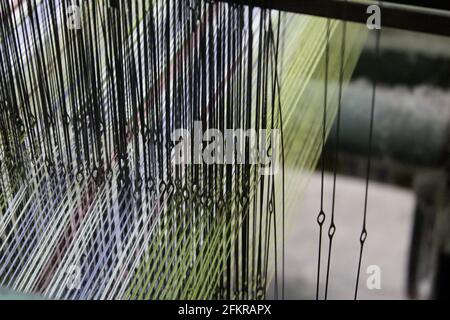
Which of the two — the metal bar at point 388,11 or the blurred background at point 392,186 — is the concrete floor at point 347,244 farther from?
the metal bar at point 388,11

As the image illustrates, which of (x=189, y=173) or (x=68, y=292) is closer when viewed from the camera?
(x=189, y=173)

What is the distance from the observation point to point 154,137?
47.1 inches

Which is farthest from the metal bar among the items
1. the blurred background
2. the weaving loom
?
the blurred background

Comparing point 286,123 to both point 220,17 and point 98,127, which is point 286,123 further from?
point 98,127

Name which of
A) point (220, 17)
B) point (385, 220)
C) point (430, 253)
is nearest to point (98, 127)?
point (220, 17)

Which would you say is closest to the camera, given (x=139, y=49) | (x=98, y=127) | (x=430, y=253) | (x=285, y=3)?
(x=285, y=3)

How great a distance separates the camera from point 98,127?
1234mm

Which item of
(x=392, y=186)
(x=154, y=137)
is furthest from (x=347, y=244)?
(x=154, y=137)

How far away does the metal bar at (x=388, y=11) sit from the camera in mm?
952

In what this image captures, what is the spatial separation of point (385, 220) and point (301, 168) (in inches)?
7.8

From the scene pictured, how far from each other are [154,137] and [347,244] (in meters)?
0.40

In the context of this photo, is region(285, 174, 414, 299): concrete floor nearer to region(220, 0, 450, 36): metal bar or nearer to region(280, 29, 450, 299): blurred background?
region(280, 29, 450, 299): blurred background

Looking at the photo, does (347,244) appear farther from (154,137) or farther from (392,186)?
(154,137)

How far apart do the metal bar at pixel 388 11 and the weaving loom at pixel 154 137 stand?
37 millimetres
